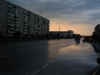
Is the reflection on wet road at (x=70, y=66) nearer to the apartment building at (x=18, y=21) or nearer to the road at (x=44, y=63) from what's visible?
the road at (x=44, y=63)

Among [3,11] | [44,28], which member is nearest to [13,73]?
[3,11]

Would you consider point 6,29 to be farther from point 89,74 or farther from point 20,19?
point 89,74

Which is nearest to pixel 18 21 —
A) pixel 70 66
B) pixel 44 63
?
pixel 44 63

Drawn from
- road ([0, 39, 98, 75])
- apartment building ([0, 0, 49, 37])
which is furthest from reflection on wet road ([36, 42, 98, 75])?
apartment building ([0, 0, 49, 37])

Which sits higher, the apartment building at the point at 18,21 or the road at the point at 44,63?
the apartment building at the point at 18,21

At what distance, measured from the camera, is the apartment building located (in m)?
111

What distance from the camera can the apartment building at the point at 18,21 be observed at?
110875 mm

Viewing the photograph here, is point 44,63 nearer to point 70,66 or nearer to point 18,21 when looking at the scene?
point 70,66

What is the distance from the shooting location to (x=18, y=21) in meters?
131

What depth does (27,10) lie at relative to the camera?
150 m

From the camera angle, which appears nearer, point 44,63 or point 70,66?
point 70,66

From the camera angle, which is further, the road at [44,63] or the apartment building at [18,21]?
the apartment building at [18,21]

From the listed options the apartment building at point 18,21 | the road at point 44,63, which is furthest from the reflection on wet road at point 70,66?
the apartment building at point 18,21

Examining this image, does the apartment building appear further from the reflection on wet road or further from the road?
the reflection on wet road
